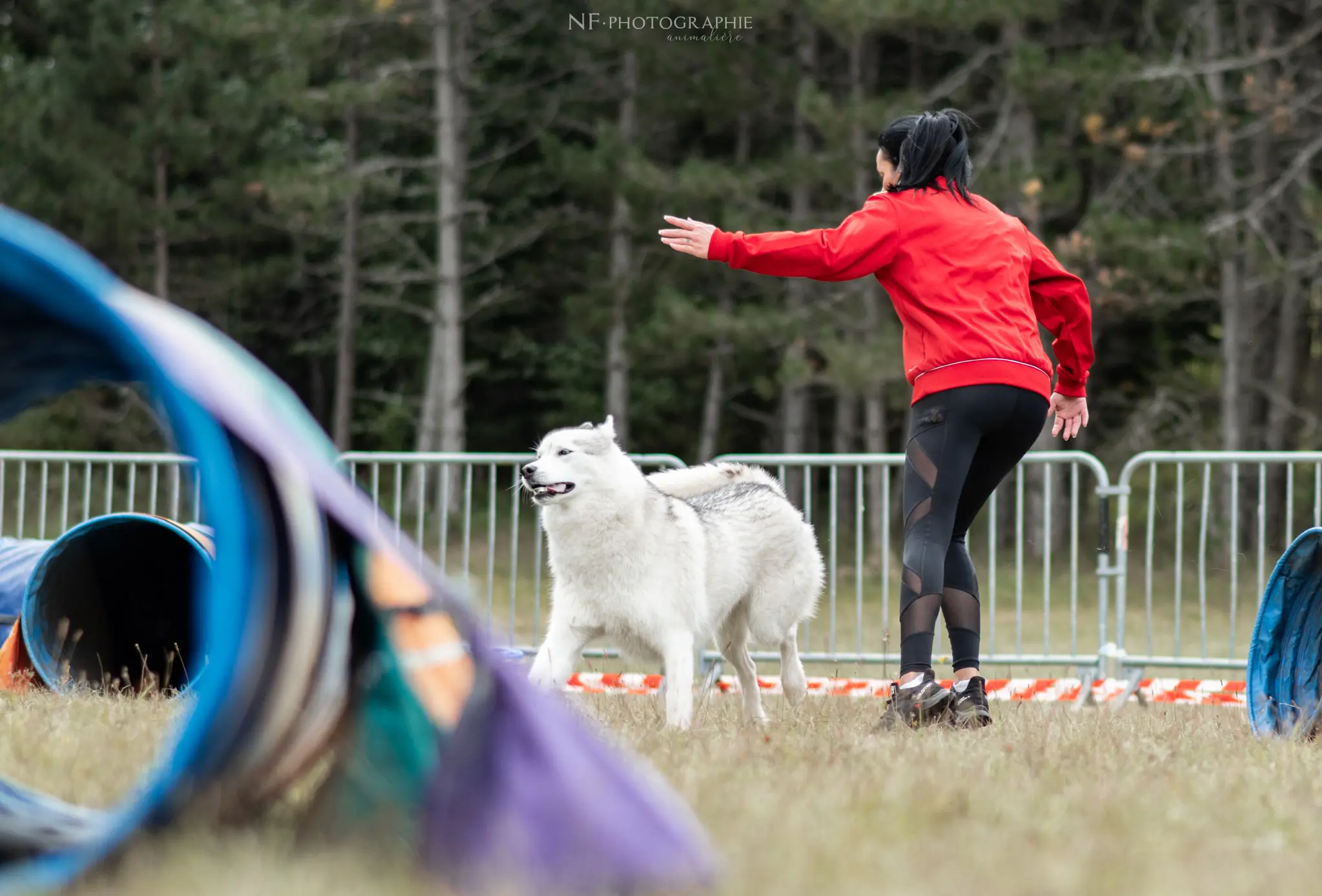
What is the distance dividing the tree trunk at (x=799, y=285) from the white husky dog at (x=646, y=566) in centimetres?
1211

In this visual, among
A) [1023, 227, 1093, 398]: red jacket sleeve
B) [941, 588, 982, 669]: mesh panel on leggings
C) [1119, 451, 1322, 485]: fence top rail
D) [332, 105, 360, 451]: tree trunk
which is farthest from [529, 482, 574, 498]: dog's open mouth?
[332, 105, 360, 451]: tree trunk

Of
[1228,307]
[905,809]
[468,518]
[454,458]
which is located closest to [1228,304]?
[1228,307]

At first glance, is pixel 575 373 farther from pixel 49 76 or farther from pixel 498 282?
pixel 49 76

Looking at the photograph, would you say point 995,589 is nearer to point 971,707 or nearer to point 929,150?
point 971,707

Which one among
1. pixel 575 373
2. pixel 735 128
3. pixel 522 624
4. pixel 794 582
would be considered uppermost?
pixel 735 128

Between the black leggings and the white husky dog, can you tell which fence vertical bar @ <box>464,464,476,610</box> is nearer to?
the white husky dog

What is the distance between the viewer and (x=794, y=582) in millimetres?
6312

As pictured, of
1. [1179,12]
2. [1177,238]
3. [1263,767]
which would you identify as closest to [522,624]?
[1263,767]

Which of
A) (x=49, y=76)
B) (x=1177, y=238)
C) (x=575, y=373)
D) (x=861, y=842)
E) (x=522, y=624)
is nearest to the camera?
(x=861, y=842)

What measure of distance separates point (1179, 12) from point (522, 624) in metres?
15.2

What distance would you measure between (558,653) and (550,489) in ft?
2.21

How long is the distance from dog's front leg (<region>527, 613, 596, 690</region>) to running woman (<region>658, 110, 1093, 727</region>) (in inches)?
48.7

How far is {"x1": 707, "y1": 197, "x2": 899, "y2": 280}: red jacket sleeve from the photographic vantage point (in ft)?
15.2

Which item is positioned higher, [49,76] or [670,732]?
[49,76]
